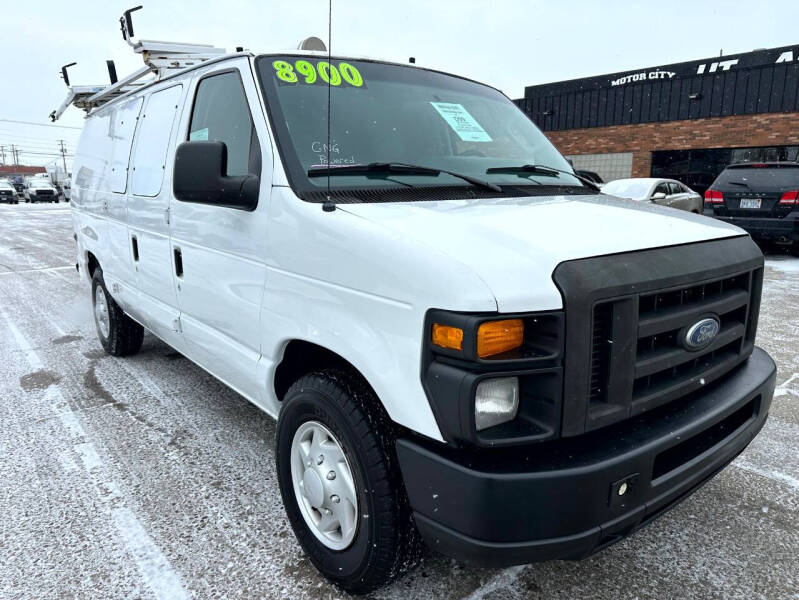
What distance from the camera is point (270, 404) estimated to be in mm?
2551

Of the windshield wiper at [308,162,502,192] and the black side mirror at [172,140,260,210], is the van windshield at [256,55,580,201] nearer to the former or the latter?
the windshield wiper at [308,162,502,192]

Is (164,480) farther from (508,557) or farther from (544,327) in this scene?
(544,327)

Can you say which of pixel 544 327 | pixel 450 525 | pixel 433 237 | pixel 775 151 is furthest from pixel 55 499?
pixel 775 151

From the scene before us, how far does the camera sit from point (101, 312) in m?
5.14

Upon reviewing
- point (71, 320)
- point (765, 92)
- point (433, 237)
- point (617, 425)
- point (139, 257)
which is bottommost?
point (71, 320)

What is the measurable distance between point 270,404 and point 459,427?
123cm

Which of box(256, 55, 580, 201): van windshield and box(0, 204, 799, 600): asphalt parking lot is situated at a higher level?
box(256, 55, 580, 201): van windshield

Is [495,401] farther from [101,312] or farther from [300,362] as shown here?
[101,312]

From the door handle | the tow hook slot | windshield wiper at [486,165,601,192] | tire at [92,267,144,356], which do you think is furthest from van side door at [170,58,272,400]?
tire at [92,267,144,356]

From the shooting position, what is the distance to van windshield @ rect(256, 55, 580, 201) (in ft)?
7.79

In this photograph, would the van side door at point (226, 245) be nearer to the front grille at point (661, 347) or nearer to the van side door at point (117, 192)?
the van side door at point (117, 192)

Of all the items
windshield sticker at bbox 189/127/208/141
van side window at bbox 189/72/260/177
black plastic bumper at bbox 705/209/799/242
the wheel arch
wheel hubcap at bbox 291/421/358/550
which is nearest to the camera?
wheel hubcap at bbox 291/421/358/550

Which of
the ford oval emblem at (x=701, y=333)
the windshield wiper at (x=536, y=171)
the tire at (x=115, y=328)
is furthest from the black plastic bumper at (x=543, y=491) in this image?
the tire at (x=115, y=328)

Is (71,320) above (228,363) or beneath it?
beneath
